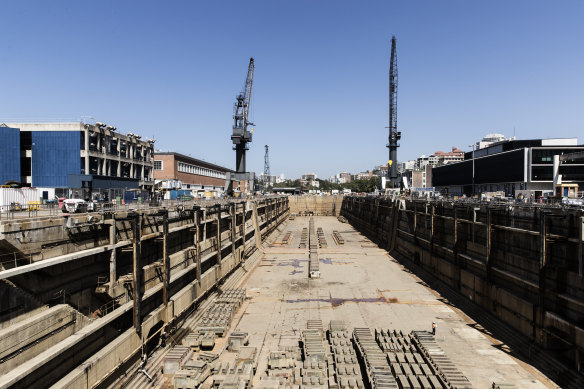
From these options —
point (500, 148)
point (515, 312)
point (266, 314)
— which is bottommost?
point (266, 314)

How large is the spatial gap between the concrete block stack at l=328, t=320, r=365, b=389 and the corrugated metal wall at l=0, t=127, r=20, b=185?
44.4 metres

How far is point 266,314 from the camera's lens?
34125mm

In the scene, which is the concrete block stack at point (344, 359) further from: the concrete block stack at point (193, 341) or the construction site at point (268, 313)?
the concrete block stack at point (193, 341)

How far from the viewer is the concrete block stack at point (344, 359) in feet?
67.7

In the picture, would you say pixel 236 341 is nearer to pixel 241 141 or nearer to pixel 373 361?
pixel 373 361

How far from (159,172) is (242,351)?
261ft

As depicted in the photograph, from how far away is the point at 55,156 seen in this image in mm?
46969

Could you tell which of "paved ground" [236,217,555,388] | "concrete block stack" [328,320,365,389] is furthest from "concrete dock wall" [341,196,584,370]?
"concrete block stack" [328,320,365,389]

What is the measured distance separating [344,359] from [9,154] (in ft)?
157

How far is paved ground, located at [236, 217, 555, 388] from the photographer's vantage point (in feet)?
78.9

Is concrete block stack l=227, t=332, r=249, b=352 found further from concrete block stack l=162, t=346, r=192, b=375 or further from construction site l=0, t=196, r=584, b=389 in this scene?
concrete block stack l=162, t=346, r=192, b=375

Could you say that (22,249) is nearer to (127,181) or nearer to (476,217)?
(476,217)

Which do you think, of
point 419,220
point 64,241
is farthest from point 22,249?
point 419,220

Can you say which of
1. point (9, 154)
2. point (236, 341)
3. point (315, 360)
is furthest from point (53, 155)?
point (315, 360)
